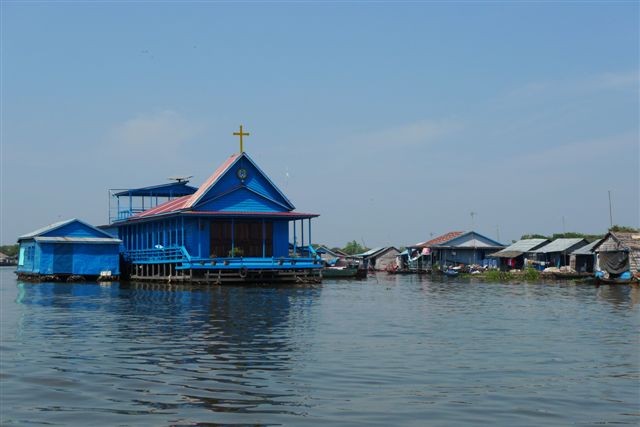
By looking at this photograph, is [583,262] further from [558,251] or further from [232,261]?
[232,261]

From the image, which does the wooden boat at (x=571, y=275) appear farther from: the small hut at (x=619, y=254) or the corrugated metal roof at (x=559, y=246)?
the corrugated metal roof at (x=559, y=246)

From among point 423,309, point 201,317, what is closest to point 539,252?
point 423,309

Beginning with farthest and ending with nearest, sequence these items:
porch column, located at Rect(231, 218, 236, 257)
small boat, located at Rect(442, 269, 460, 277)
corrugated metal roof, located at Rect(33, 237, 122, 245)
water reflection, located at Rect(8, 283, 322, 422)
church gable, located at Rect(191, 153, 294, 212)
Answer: small boat, located at Rect(442, 269, 460, 277)
corrugated metal roof, located at Rect(33, 237, 122, 245)
church gable, located at Rect(191, 153, 294, 212)
porch column, located at Rect(231, 218, 236, 257)
water reflection, located at Rect(8, 283, 322, 422)

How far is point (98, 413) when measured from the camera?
10.6 metres

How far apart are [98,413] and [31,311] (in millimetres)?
17508

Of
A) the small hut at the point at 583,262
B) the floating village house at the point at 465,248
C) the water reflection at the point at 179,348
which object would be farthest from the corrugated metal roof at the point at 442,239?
the water reflection at the point at 179,348

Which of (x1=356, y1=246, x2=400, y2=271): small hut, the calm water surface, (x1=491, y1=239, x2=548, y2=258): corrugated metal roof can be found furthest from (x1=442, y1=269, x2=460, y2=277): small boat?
the calm water surface

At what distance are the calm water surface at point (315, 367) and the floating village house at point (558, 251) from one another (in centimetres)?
4821

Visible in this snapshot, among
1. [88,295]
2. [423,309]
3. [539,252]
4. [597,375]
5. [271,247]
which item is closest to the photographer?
[597,375]

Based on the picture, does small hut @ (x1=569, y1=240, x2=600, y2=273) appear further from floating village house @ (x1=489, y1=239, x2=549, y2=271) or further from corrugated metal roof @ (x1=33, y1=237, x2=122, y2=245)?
corrugated metal roof @ (x1=33, y1=237, x2=122, y2=245)

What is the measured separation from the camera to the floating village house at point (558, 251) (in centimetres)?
7325

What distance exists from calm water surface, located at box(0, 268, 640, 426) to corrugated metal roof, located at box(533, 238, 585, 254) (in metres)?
48.2

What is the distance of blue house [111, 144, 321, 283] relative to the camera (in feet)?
152

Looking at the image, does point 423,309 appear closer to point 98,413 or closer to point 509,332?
point 509,332
